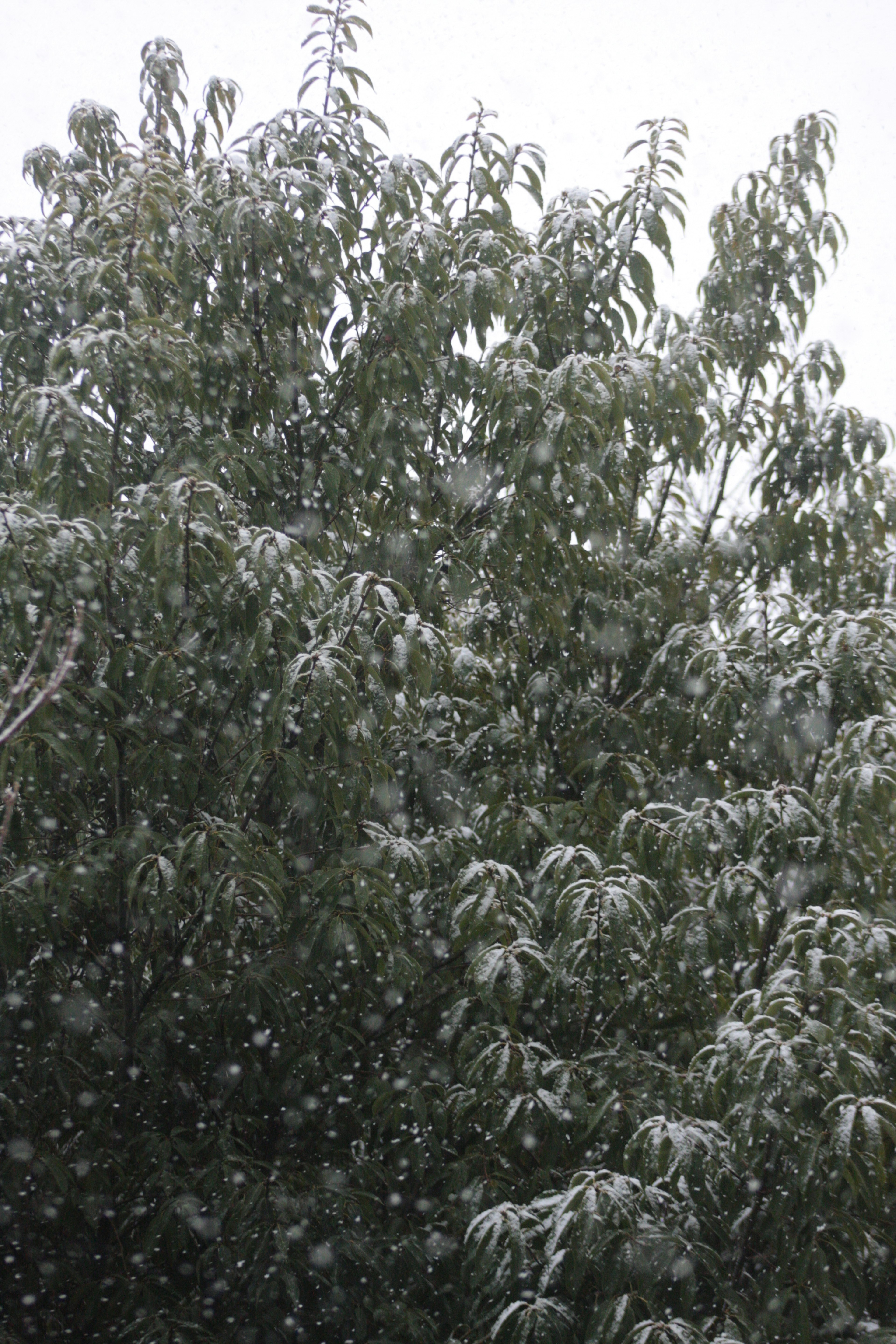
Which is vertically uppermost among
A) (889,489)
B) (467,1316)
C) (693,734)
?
(889,489)

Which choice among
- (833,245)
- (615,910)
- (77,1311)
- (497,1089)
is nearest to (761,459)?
(833,245)

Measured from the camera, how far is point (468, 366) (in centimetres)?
313

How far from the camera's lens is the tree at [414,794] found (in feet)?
6.66

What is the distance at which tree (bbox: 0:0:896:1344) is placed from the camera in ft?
6.66

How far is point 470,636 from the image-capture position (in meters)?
3.16

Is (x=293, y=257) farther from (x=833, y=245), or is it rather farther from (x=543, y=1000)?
(x=543, y=1000)

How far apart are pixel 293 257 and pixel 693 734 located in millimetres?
1711

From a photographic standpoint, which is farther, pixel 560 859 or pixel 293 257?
pixel 293 257

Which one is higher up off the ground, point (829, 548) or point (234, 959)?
point (829, 548)

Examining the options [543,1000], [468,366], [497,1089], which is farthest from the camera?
[468,366]

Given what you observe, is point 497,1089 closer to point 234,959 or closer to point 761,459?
point 234,959

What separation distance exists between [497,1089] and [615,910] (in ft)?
1.60

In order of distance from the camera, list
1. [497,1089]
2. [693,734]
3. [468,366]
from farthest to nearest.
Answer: [468,366], [693,734], [497,1089]

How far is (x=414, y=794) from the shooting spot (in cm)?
292
